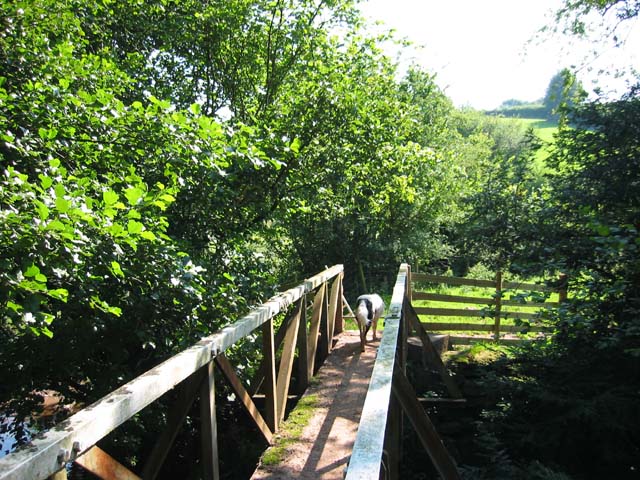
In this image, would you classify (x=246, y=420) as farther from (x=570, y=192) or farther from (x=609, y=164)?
(x=609, y=164)

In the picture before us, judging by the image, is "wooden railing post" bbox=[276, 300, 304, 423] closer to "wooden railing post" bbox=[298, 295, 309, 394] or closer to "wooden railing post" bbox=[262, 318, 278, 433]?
"wooden railing post" bbox=[262, 318, 278, 433]

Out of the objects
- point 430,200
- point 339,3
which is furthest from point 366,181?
point 430,200

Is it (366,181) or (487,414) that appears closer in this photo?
(487,414)

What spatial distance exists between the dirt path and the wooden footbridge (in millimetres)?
13

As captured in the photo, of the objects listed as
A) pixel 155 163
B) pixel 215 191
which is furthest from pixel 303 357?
pixel 155 163

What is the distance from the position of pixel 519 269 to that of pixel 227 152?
3477 millimetres

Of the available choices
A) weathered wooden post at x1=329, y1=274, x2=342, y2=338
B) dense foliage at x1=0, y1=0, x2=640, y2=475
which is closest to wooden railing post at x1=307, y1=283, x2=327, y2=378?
dense foliage at x1=0, y1=0, x2=640, y2=475

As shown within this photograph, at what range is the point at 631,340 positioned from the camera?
457 centimetres

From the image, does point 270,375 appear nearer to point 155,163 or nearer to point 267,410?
point 267,410

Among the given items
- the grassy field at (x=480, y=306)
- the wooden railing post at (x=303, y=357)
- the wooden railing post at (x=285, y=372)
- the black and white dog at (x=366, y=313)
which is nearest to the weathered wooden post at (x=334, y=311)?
the black and white dog at (x=366, y=313)

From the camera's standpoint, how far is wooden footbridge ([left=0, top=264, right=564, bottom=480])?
5.33ft

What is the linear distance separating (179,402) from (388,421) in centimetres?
128

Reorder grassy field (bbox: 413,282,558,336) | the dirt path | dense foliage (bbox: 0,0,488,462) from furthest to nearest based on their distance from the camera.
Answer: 1. grassy field (bbox: 413,282,558,336)
2. the dirt path
3. dense foliage (bbox: 0,0,488,462)

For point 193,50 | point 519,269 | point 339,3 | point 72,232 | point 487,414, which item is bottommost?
point 487,414
